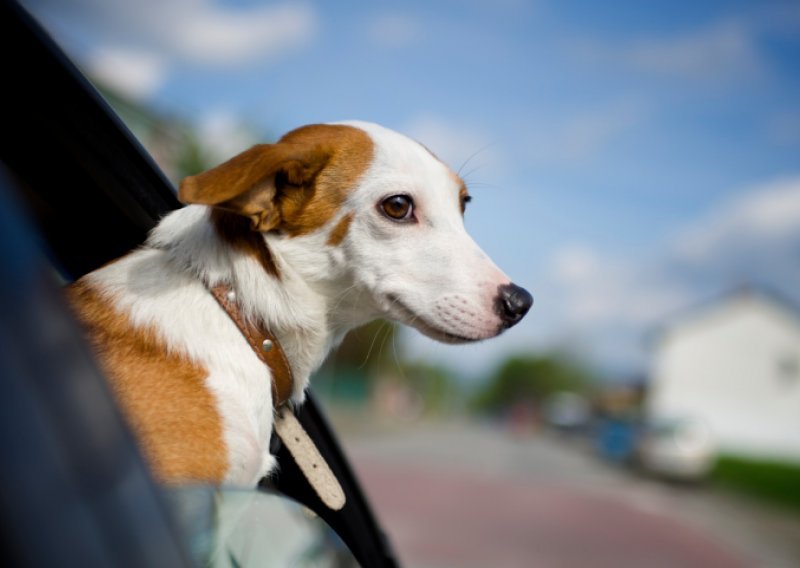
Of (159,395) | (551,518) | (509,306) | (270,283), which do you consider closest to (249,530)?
(159,395)

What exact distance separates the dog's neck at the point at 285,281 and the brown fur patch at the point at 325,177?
0.20ft

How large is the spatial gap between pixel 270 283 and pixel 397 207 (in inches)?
19.4

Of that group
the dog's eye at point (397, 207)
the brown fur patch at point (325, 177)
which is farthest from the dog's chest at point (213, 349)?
the dog's eye at point (397, 207)

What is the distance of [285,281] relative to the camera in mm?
1780

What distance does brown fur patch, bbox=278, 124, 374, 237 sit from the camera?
192 centimetres

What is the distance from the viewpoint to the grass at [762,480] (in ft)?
82.3

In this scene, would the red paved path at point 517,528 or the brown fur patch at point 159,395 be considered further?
the red paved path at point 517,528

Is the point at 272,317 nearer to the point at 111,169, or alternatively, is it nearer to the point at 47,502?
the point at 111,169

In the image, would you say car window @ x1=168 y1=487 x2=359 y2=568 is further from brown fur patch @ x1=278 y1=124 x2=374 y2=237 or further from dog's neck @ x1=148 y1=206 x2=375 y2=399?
brown fur patch @ x1=278 y1=124 x2=374 y2=237

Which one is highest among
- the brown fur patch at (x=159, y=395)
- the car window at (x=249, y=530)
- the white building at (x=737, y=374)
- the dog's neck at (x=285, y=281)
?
the white building at (x=737, y=374)

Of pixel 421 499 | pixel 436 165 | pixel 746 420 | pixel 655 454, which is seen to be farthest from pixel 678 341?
pixel 436 165

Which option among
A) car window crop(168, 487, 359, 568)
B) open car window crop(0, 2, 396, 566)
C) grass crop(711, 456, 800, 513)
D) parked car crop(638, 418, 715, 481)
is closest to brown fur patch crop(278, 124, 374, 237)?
open car window crop(0, 2, 396, 566)

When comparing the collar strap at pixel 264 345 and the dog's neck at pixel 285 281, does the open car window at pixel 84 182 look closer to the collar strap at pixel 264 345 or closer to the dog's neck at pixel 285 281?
the dog's neck at pixel 285 281

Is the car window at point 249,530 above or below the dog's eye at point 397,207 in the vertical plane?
below
